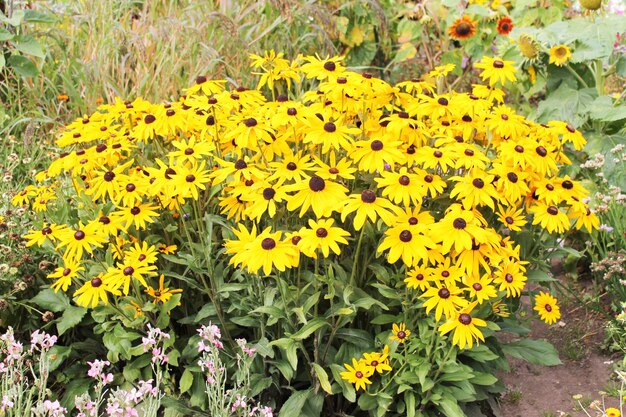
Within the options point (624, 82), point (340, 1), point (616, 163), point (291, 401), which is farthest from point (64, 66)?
point (624, 82)

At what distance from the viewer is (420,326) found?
2262 millimetres

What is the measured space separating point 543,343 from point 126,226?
151 cm

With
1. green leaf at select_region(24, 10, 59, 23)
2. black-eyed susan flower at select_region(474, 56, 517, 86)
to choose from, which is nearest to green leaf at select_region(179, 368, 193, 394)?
black-eyed susan flower at select_region(474, 56, 517, 86)

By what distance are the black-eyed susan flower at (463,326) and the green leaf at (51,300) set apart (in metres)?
1.34

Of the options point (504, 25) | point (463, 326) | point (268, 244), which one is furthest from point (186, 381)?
point (504, 25)

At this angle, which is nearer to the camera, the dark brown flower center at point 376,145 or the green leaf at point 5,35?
the dark brown flower center at point 376,145

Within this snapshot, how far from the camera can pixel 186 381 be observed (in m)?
2.40

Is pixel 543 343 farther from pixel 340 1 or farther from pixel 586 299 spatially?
pixel 340 1

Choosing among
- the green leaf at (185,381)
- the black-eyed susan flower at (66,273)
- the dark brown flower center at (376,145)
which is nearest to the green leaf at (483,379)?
the dark brown flower center at (376,145)

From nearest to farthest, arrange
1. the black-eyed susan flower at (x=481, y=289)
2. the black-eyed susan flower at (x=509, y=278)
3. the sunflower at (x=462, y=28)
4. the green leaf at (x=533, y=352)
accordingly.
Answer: the black-eyed susan flower at (x=481, y=289), the black-eyed susan flower at (x=509, y=278), the green leaf at (x=533, y=352), the sunflower at (x=462, y=28)

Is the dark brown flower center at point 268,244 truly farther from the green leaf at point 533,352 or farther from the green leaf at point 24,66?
the green leaf at point 24,66

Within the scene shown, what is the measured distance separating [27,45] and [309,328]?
247 centimetres

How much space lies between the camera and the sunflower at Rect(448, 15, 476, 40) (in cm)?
473

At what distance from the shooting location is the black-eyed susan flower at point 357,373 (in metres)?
2.22
